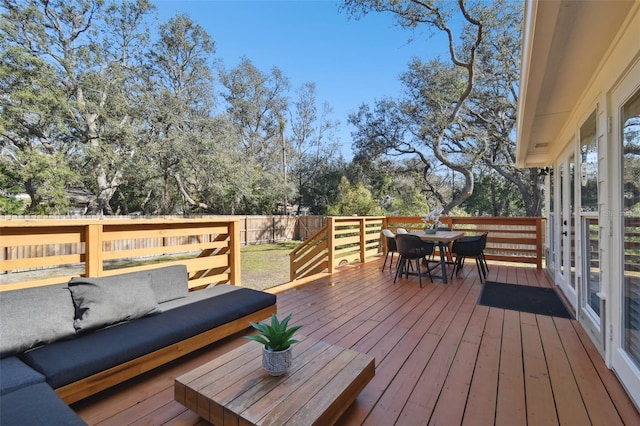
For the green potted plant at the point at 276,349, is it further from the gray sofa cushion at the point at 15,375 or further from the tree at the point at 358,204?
the tree at the point at 358,204

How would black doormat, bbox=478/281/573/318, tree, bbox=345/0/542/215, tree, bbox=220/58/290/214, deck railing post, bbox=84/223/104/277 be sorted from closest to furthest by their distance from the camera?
deck railing post, bbox=84/223/104/277 → black doormat, bbox=478/281/573/318 → tree, bbox=345/0/542/215 → tree, bbox=220/58/290/214

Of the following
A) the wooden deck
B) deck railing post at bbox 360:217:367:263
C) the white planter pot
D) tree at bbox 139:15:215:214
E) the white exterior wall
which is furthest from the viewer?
tree at bbox 139:15:215:214

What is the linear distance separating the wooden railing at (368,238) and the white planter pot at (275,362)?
361 cm

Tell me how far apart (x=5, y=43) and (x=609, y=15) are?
14157 millimetres

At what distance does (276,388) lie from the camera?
57.8 inches

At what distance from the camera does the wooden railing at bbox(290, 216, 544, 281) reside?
17.7 ft

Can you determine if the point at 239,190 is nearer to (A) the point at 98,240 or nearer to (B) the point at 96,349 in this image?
(A) the point at 98,240

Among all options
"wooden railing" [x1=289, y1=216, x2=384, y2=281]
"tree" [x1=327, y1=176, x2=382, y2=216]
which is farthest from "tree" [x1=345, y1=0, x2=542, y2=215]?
"wooden railing" [x1=289, y1=216, x2=384, y2=281]

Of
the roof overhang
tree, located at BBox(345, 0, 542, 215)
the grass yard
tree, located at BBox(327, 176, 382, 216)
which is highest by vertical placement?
tree, located at BBox(345, 0, 542, 215)

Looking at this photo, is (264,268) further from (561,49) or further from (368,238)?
(561,49)

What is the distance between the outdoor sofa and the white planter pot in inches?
30.8

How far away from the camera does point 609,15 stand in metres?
1.76

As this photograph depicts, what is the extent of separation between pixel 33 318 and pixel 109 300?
0.39 m

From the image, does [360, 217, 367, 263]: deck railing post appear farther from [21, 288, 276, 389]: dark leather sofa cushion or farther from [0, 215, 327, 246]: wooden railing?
[0, 215, 327, 246]: wooden railing
